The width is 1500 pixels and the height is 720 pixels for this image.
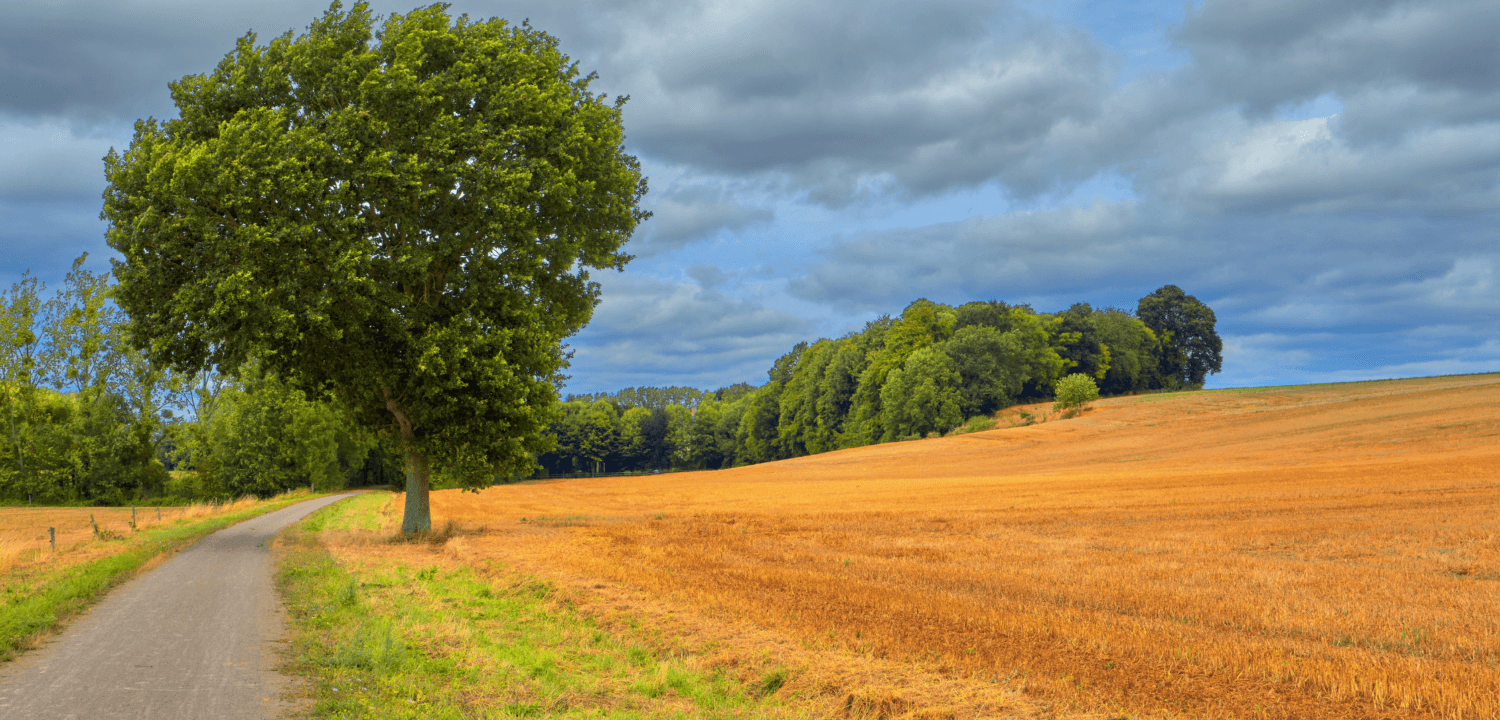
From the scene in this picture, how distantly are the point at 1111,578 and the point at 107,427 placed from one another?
7083 cm

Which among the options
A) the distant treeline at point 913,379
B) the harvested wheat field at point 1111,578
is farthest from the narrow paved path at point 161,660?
the distant treeline at point 913,379

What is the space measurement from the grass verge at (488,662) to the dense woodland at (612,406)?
1018cm

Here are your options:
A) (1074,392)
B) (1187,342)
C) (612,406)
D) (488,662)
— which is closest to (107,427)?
(488,662)

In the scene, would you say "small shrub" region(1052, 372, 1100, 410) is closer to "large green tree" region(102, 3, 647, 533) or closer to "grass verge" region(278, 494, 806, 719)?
"large green tree" region(102, 3, 647, 533)

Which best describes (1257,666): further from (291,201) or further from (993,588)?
(291,201)

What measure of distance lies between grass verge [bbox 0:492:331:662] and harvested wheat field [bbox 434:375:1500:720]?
23.2 feet

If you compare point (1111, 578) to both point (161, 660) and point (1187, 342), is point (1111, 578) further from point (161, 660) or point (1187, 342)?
point (1187, 342)

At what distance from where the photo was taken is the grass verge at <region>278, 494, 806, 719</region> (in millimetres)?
7805

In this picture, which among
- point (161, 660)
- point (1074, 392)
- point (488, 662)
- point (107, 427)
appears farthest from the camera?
point (1074, 392)

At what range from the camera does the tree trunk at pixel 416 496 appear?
993 inches

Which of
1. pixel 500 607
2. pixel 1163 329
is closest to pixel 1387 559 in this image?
pixel 500 607

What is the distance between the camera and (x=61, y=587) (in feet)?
47.7

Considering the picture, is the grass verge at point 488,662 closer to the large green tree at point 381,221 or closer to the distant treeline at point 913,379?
the large green tree at point 381,221

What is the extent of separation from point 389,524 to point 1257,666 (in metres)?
29.3
